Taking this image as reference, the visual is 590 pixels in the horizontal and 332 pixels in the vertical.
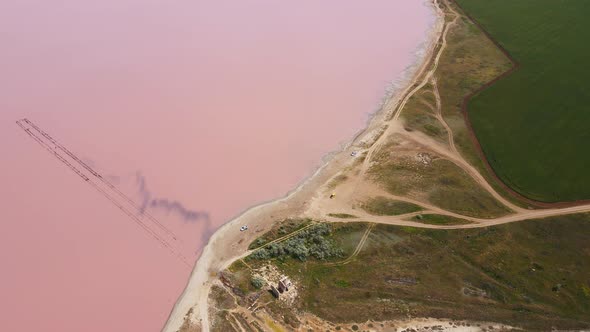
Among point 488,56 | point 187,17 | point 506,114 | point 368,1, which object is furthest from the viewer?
point 368,1

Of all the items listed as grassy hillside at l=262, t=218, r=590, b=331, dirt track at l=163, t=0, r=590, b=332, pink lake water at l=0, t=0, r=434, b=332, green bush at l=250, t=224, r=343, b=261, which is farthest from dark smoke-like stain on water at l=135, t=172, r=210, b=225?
grassy hillside at l=262, t=218, r=590, b=331

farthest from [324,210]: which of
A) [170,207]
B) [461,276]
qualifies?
[170,207]

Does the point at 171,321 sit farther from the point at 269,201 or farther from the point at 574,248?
the point at 574,248

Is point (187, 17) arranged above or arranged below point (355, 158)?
above

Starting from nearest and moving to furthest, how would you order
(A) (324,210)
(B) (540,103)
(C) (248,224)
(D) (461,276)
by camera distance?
(D) (461,276) < (C) (248,224) < (A) (324,210) < (B) (540,103)

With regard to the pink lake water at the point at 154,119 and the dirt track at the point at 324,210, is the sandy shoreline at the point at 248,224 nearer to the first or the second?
the dirt track at the point at 324,210

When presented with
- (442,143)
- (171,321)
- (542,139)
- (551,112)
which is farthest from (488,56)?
(171,321)

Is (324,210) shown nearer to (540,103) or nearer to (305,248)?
(305,248)
